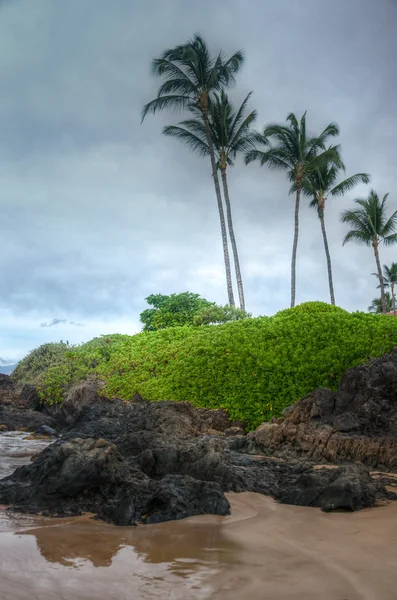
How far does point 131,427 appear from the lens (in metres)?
7.43

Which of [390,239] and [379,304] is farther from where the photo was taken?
[379,304]

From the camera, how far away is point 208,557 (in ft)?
9.30

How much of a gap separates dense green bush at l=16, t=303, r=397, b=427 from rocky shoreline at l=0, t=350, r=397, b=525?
42.3 inches

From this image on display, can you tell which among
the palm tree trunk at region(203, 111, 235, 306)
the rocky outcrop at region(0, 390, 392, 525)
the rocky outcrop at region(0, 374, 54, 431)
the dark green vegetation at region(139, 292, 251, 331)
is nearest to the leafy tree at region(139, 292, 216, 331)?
the dark green vegetation at region(139, 292, 251, 331)

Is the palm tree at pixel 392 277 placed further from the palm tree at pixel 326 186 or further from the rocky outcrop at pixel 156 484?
the rocky outcrop at pixel 156 484

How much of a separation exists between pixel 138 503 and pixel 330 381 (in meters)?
6.05

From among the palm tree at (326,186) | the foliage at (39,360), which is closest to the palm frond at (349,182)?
the palm tree at (326,186)

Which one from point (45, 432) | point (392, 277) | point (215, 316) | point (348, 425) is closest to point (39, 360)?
point (215, 316)

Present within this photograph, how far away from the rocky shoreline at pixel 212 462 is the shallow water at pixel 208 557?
204mm

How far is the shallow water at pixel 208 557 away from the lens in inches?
93.5

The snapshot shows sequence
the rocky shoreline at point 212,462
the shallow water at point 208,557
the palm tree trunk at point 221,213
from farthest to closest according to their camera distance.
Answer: the palm tree trunk at point 221,213 → the rocky shoreline at point 212,462 → the shallow water at point 208,557

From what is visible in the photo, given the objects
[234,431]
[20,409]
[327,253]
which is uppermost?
[327,253]

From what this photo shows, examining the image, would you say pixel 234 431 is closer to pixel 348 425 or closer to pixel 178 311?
pixel 348 425

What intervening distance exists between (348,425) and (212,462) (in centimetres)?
267
